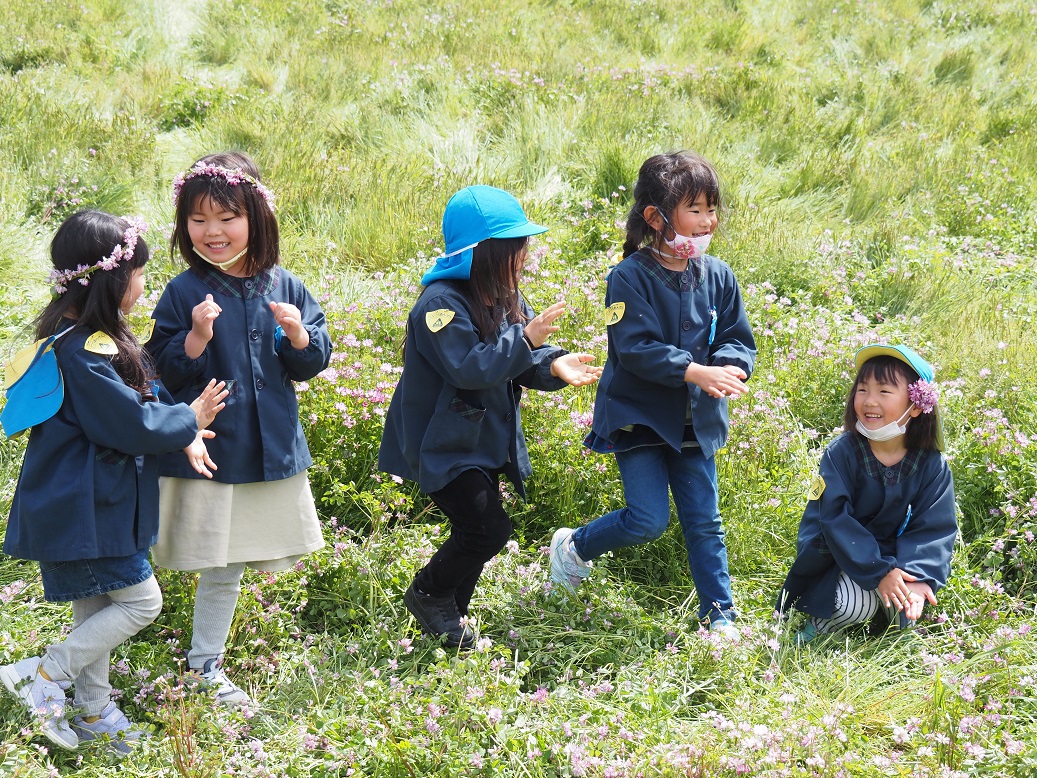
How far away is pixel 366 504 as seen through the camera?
439 centimetres

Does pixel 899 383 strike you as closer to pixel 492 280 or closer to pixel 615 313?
pixel 615 313

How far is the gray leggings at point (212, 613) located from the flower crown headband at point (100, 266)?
3.72 feet

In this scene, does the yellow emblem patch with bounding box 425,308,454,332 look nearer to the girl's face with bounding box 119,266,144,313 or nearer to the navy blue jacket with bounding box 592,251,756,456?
the navy blue jacket with bounding box 592,251,756,456

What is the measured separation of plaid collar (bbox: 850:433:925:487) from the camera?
394 centimetres

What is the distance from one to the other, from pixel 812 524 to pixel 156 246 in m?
4.63

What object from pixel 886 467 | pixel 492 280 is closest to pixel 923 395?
pixel 886 467

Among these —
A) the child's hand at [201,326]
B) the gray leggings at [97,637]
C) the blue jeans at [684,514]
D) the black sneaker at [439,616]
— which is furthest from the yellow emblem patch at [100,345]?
the blue jeans at [684,514]

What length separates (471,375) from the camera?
3459 millimetres

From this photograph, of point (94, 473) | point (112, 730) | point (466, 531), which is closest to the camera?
point (94, 473)

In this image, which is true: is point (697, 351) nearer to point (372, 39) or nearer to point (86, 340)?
point (86, 340)

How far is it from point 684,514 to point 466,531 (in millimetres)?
937

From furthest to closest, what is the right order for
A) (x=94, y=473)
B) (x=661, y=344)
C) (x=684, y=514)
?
(x=684, y=514), (x=661, y=344), (x=94, y=473)

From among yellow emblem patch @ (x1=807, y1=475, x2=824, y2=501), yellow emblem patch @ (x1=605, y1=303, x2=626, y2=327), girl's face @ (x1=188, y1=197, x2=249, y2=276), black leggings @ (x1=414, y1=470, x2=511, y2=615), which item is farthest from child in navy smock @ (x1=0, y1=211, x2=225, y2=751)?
yellow emblem patch @ (x1=807, y1=475, x2=824, y2=501)

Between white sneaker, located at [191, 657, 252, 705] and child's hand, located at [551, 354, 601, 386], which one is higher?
child's hand, located at [551, 354, 601, 386]
